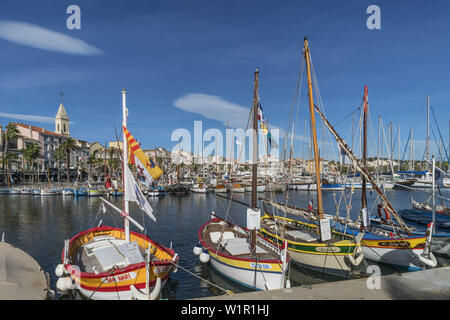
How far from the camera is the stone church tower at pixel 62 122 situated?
13662cm

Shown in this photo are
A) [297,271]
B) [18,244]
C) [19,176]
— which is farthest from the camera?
[19,176]

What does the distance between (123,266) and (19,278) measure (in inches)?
268

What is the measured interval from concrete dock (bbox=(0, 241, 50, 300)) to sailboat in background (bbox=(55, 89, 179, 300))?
4072 mm

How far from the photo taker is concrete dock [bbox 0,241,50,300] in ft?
22.5

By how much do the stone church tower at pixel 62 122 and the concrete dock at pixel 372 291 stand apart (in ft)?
500

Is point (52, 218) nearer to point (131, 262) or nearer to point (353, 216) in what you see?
point (131, 262)

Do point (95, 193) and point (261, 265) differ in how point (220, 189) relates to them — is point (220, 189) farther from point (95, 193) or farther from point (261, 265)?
point (261, 265)

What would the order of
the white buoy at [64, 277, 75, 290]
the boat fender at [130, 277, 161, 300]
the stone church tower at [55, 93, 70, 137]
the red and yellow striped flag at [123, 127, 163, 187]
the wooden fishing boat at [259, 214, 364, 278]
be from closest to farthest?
the boat fender at [130, 277, 161, 300], the white buoy at [64, 277, 75, 290], the red and yellow striped flag at [123, 127, 163, 187], the wooden fishing boat at [259, 214, 364, 278], the stone church tower at [55, 93, 70, 137]

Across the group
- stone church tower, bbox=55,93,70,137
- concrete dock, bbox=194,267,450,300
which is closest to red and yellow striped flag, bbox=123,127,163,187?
concrete dock, bbox=194,267,450,300

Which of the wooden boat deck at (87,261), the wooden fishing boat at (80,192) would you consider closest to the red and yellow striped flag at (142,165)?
the wooden boat deck at (87,261)

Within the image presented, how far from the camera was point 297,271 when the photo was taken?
1917 centimetres

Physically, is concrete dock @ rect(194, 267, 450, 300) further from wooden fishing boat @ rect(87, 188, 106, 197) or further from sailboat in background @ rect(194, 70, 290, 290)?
wooden fishing boat @ rect(87, 188, 106, 197)
